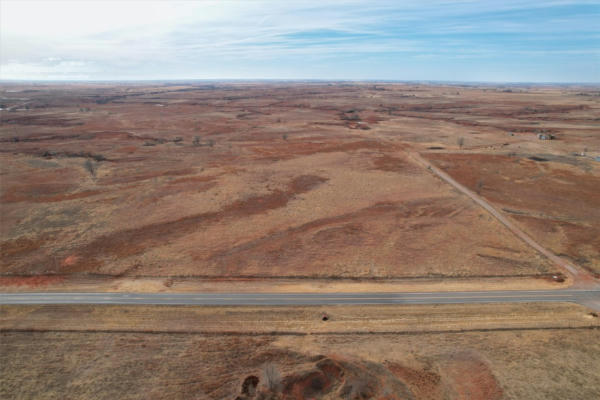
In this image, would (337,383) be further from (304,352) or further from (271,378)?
(271,378)

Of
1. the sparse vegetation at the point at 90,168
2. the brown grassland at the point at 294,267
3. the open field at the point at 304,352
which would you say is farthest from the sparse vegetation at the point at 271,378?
the sparse vegetation at the point at 90,168

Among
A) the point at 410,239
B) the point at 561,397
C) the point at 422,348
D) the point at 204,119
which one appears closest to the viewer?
the point at 561,397

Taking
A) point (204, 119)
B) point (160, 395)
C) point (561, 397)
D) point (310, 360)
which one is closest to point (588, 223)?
point (561, 397)

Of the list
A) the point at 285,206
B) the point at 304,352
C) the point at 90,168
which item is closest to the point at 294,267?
the point at 304,352

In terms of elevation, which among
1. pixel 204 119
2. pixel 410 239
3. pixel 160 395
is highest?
pixel 204 119

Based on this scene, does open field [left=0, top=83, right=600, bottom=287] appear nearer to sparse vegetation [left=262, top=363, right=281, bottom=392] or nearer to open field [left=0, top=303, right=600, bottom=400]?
open field [left=0, top=303, right=600, bottom=400]

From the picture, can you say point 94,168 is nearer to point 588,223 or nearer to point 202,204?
point 202,204

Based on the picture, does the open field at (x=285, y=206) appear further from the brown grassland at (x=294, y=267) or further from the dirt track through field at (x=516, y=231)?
the dirt track through field at (x=516, y=231)
